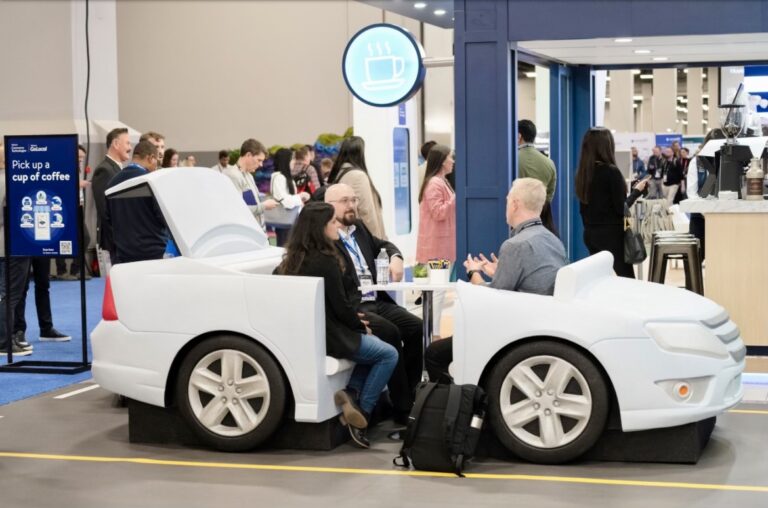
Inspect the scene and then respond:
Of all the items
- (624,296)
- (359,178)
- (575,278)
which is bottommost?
(624,296)

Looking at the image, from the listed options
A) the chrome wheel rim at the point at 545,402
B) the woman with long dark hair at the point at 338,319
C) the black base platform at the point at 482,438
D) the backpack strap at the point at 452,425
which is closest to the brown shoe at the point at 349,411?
the woman with long dark hair at the point at 338,319

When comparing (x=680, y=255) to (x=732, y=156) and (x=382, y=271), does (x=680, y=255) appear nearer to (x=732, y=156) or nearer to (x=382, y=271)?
(x=732, y=156)

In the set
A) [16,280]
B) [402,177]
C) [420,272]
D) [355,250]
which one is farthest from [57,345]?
[402,177]

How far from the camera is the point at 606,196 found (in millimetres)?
8742

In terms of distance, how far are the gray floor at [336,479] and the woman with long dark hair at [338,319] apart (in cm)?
24

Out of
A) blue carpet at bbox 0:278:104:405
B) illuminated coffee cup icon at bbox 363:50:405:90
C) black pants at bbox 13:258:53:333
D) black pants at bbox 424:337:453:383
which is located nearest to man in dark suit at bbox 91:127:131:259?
black pants at bbox 13:258:53:333

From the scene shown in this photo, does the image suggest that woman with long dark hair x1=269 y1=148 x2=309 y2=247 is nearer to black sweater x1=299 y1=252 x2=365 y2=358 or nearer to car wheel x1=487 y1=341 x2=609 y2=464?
black sweater x1=299 y1=252 x2=365 y2=358

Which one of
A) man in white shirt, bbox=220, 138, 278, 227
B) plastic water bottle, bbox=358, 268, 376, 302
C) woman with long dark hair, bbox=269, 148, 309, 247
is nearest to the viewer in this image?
plastic water bottle, bbox=358, 268, 376, 302

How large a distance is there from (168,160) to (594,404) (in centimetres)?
898

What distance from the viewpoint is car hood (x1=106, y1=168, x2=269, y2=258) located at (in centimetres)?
605

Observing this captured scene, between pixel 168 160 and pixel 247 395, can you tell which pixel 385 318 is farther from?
pixel 168 160

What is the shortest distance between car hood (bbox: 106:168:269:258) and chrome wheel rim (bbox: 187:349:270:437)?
2.32 feet

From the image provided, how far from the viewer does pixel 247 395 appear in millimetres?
5582

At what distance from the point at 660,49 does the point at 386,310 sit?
13.7 ft
